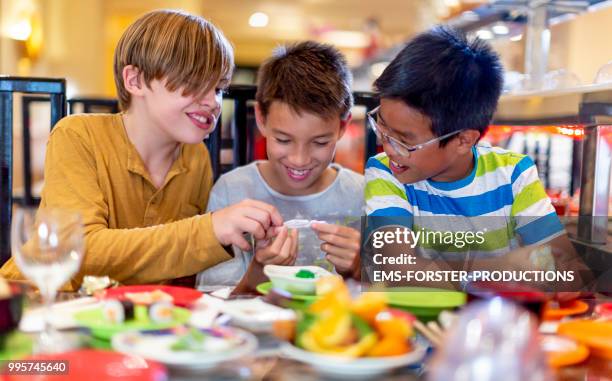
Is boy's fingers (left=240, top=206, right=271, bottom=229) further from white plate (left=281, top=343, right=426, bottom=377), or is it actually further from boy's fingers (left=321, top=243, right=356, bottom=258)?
white plate (left=281, top=343, right=426, bottom=377)

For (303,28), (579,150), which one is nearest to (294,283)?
(579,150)

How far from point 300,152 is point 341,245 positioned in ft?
1.07

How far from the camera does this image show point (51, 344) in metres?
0.72

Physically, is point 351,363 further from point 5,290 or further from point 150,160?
point 150,160

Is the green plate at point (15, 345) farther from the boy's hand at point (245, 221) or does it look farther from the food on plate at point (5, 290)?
the boy's hand at point (245, 221)

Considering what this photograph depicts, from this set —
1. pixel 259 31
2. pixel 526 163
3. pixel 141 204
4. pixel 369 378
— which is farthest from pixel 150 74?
pixel 259 31

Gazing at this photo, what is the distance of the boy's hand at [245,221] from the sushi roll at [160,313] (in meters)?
0.28

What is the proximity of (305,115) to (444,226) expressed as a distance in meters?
0.37

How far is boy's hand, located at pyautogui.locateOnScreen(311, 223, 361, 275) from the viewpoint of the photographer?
1121mm

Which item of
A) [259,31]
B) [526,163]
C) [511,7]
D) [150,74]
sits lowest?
[526,163]

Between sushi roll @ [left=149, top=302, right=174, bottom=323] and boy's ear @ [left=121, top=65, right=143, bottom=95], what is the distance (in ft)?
2.31

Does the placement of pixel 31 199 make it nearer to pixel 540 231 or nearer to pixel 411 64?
pixel 411 64

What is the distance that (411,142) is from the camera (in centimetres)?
129

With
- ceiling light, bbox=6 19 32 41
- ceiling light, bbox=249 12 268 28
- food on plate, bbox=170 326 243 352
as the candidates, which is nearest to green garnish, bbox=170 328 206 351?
food on plate, bbox=170 326 243 352
